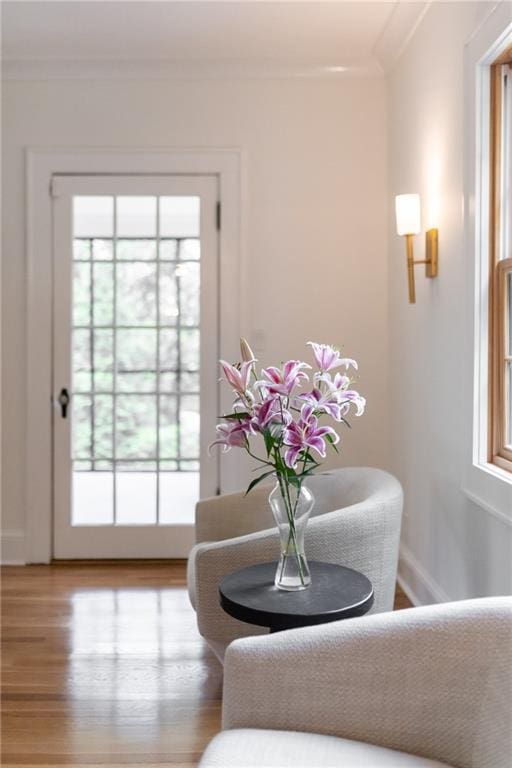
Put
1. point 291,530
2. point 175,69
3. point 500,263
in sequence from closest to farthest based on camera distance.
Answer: point 291,530 → point 500,263 → point 175,69

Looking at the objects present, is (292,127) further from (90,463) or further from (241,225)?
(90,463)

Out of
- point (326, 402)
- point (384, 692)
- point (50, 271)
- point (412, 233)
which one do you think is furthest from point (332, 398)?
point (50, 271)

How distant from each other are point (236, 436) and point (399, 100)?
265 cm

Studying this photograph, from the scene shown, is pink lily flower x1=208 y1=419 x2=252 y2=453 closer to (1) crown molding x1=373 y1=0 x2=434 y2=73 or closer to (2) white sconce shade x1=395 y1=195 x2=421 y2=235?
(2) white sconce shade x1=395 y1=195 x2=421 y2=235

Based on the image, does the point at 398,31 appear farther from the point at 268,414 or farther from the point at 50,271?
the point at 268,414

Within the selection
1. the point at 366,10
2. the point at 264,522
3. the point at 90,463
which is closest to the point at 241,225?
the point at 366,10

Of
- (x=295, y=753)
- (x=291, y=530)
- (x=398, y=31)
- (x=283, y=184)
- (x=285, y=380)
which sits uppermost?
(x=398, y=31)

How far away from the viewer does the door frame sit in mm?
4227

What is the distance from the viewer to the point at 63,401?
4270 millimetres

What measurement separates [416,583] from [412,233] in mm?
1613

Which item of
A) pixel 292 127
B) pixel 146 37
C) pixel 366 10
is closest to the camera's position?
pixel 366 10

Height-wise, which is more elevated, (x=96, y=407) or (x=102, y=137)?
(x=102, y=137)

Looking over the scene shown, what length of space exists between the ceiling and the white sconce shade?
85 cm

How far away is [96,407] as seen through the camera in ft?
14.1
